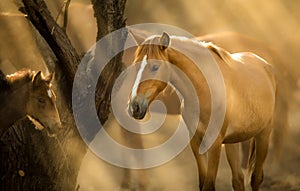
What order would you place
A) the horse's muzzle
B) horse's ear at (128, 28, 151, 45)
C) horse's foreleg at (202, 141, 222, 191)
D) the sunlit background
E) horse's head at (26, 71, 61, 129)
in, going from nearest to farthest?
the horse's muzzle, horse's foreleg at (202, 141, 222, 191), horse's head at (26, 71, 61, 129), horse's ear at (128, 28, 151, 45), the sunlit background

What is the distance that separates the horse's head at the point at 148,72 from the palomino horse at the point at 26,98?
1.05m

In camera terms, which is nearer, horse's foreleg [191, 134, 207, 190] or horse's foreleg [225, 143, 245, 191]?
horse's foreleg [191, 134, 207, 190]

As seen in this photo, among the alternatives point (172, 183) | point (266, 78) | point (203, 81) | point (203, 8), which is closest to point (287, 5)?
point (203, 8)

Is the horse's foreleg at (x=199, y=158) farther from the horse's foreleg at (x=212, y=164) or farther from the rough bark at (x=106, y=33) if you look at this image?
the rough bark at (x=106, y=33)

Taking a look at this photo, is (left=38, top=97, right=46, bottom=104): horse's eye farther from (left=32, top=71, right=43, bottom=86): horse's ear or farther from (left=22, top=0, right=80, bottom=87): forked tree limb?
(left=22, top=0, right=80, bottom=87): forked tree limb

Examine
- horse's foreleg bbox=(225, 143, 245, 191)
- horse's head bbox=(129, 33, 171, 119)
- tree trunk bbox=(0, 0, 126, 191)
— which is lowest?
horse's foreleg bbox=(225, 143, 245, 191)

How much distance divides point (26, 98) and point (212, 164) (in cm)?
162

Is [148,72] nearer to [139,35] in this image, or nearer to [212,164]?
[212,164]

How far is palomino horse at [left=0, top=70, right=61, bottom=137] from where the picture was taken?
429 cm

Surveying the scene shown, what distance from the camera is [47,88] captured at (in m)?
4.30

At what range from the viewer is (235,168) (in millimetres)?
4738

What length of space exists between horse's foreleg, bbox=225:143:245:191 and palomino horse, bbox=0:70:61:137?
5.22 ft

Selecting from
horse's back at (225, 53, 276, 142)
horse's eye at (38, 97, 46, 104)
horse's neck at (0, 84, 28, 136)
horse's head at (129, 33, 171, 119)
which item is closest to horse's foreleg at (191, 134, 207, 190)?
horse's back at (225, 53, 276, 142)

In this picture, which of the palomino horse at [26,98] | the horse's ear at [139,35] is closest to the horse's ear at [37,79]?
the palomino horse at [26,98]
